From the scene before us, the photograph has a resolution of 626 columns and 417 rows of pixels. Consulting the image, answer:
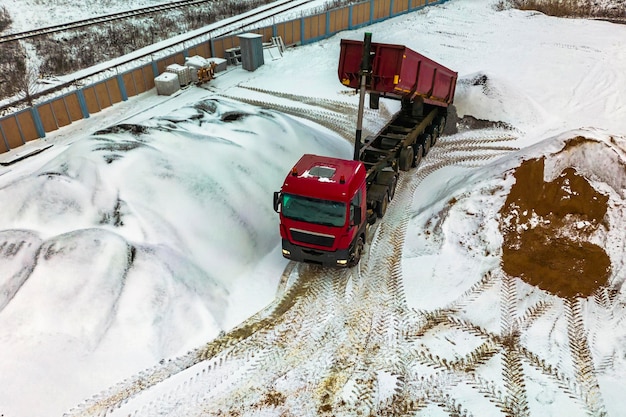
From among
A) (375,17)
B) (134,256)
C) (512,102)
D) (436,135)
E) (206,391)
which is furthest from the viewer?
(375,17)

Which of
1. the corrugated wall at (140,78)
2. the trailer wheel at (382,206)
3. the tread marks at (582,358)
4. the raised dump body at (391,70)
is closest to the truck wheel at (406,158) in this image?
the raised dump body at (391,70)

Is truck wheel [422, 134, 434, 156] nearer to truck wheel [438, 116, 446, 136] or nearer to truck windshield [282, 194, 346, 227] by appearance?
truck wheel [438, 116, 446, 136]

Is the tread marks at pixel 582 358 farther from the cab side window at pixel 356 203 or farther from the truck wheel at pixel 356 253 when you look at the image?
the cab side window at pixel 356 203

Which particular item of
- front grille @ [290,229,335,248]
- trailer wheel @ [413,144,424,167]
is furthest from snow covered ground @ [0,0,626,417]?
front grille @ [290,229,335,248]

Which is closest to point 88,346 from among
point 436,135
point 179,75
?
point 436,135

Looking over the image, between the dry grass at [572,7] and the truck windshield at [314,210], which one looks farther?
the dry grass at [572,7]

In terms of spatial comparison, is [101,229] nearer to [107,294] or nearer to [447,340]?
[107,294]
